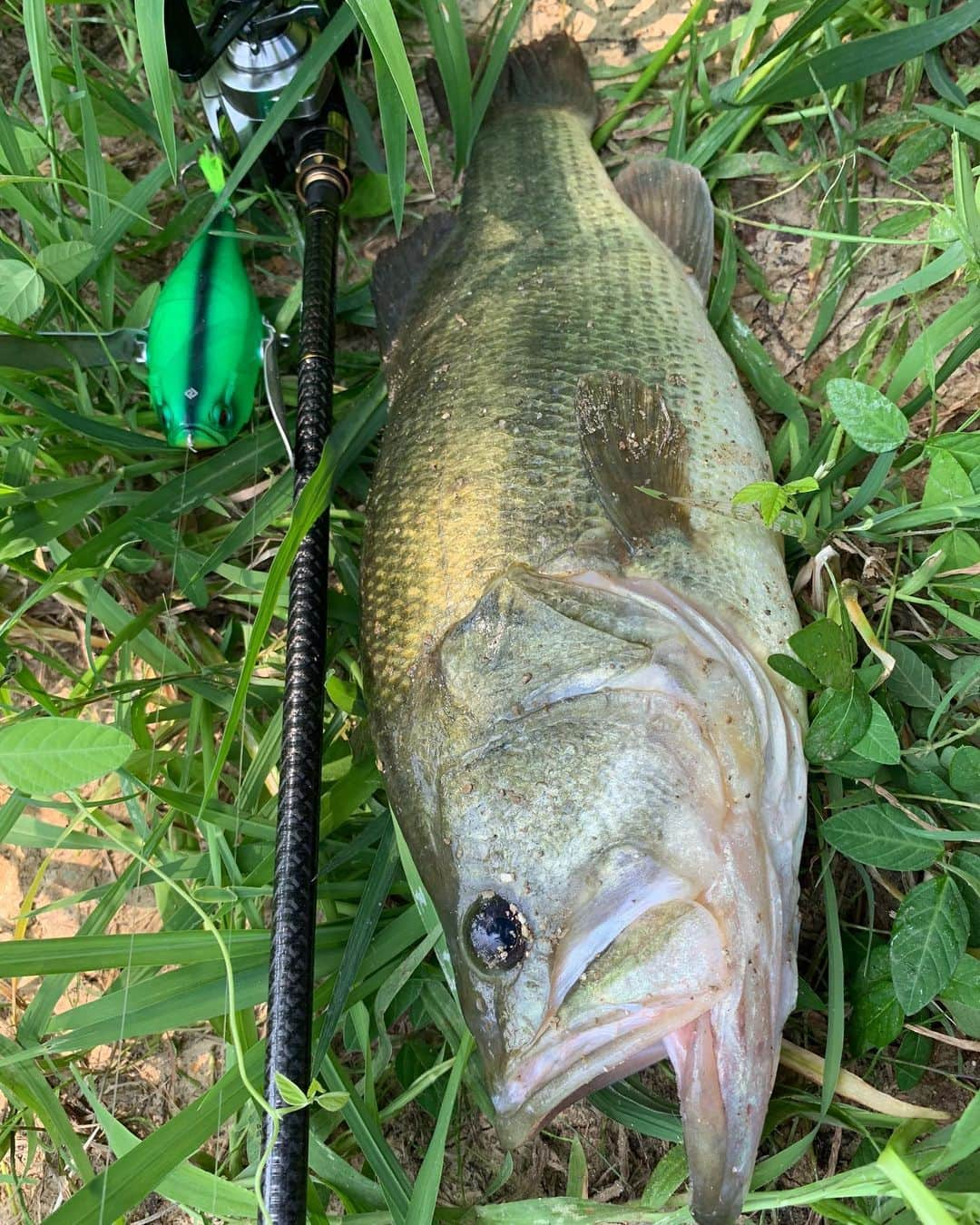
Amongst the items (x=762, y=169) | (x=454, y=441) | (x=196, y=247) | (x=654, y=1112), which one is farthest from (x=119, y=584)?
(x=762, y=169)

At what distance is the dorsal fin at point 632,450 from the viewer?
74.3 inches

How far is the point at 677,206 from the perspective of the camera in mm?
2488

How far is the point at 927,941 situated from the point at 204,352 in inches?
85.3

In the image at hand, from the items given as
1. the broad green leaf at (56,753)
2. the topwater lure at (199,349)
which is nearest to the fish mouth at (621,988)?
the broad green leaf at (56,753)

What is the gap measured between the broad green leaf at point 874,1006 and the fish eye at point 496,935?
0.85 metres

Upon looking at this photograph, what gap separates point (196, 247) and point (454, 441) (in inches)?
43.2

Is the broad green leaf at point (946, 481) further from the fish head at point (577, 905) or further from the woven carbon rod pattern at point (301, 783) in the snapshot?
the woven carbon rod pattern at point (301, 783)

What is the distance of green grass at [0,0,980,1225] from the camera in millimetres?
1860

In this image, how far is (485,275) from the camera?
2266 mm

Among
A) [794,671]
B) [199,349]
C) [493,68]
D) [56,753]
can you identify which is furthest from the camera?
[493,68]

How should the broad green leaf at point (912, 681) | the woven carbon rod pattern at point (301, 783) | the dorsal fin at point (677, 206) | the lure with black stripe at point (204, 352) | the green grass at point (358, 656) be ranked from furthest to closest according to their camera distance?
the dorsal fin at point (677, 206)
the lure with black stripe at point (204, 352)
the broad green leaf at point (912, 681)
the green grass at point (358, 656)
the woven carbon rod pattern at point (301, 783)

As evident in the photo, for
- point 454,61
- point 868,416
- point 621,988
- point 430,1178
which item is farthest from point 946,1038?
point 454,61

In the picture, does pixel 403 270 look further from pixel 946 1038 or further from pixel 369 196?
pixel 946 1038

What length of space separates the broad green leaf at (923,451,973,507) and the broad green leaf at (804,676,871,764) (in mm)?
434
